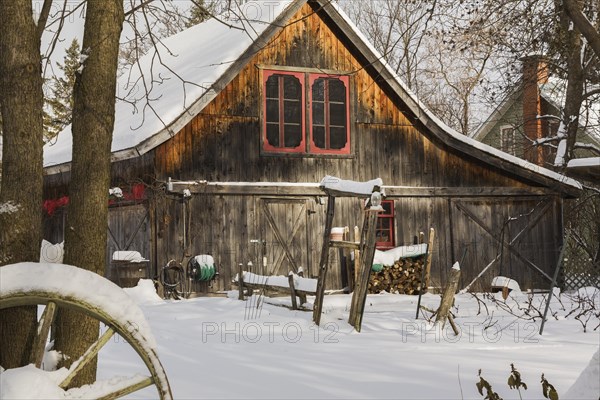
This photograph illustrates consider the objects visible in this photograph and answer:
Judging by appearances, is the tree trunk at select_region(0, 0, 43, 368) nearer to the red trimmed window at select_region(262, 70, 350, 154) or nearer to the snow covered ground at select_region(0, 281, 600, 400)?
the snow covered ground at select_region(0, 281, 600, 400)

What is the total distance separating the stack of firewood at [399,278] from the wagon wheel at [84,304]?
12867 millimetres

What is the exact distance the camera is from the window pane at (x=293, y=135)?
16078 millimetres

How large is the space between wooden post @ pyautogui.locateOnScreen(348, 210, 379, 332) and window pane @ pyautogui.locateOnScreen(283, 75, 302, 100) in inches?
285

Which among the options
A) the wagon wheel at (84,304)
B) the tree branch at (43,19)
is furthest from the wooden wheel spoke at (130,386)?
the tree branch at (43,19)

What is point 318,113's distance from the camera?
53.9 ft

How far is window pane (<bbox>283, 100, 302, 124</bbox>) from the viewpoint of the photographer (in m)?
16.1

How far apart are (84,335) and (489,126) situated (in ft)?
90.6

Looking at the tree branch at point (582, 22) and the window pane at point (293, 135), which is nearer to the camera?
the tree branch at point (582, 22)

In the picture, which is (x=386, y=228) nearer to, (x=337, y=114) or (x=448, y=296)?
(x=337, y=114)

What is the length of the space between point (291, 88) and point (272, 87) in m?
0.45

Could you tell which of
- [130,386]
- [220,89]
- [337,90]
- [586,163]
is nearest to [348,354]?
[586,163]

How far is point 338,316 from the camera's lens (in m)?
10.4

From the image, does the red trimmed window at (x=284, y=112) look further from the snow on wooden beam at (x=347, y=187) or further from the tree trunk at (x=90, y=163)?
the tree trunk at (x=90, y=163)

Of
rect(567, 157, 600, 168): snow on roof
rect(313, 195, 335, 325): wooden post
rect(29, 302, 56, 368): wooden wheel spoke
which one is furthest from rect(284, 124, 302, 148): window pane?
rect(29, 302, 56, 368): wooden wheel spoke
